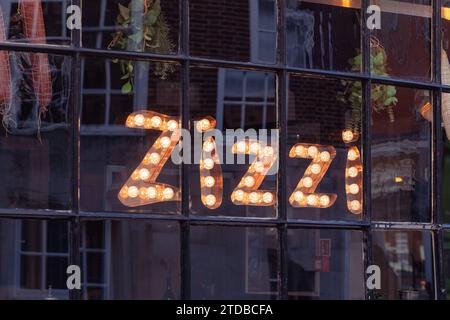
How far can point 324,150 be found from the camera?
5934 mm

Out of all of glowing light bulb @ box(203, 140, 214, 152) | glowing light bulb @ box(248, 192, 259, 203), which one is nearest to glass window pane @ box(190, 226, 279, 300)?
glowing light bulb @ box(248, 192, 259, 203)

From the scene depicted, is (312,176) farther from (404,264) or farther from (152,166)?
(404,264)

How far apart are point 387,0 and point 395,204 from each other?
5.04ft

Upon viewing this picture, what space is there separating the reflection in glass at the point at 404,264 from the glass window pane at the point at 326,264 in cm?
20

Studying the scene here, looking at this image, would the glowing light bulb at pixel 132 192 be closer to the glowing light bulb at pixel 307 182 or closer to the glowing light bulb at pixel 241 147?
the glowing light bulb at pixel 241 147

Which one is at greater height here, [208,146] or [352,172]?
[208,146]

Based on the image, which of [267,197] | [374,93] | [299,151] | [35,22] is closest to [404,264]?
[374,93]

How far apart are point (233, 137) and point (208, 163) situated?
31 centimetres

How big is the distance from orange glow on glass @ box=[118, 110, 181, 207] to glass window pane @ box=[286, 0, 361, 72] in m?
1.01

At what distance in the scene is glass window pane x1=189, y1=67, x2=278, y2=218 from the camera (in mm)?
5535

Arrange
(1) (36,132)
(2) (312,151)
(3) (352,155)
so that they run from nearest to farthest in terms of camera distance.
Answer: (1) (36,132) < (2) (312,151) < (3) (352,155)

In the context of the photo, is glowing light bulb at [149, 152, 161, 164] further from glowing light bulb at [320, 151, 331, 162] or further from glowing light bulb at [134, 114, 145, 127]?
glowing light bulb at [320, 151, 331, 162]

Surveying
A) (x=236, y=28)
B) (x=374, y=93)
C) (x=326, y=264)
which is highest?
(x=236, y=28)

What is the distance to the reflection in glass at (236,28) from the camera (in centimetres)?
555
